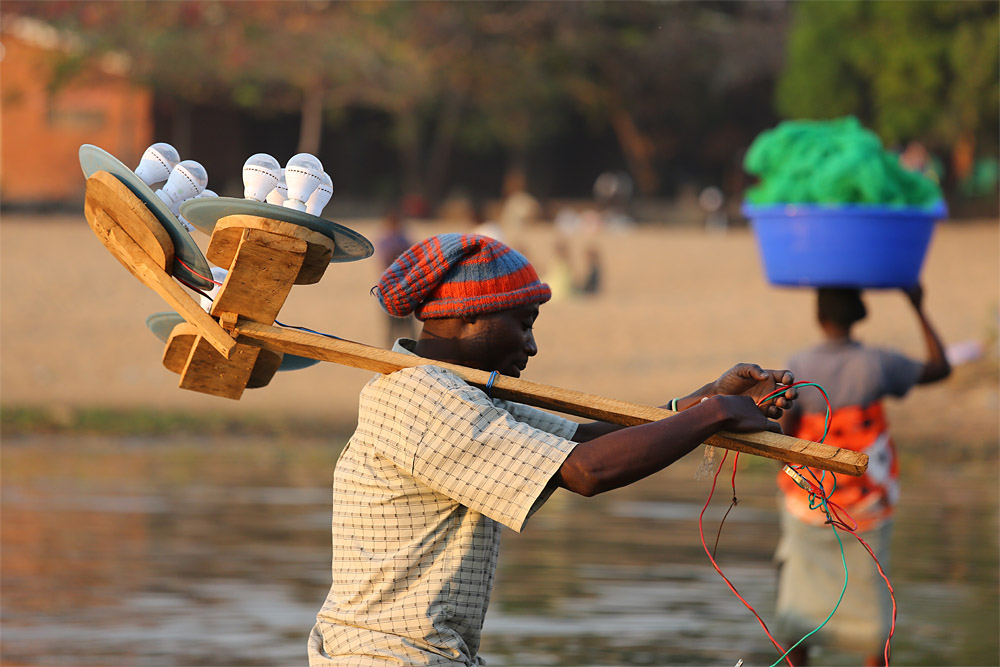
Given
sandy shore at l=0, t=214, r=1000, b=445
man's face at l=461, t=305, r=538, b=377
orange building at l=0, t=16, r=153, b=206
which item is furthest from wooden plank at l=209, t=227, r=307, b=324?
orange building at l=0, t=16, r=153, b=206

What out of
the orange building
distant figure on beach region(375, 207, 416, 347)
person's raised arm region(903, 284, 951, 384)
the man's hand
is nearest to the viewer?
the man's hand

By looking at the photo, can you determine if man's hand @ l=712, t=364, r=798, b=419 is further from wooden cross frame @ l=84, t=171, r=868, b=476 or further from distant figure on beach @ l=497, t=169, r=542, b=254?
distant figure on beach @ l=497, t=169, r=542, b=254

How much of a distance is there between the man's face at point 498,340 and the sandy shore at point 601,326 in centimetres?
1200

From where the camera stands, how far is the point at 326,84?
3200 cm

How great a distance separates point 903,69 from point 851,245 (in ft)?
74.2

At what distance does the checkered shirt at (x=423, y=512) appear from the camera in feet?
8.53

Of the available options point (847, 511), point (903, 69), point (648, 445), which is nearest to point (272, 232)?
point (648, 445)

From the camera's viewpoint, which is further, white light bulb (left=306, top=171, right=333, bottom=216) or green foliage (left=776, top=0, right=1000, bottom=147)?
green foliage (left=776, top=0, right=1000, bottom=147)

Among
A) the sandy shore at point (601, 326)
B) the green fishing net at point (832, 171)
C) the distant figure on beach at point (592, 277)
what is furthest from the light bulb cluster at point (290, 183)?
the distant figure on beach at point (592, 277)

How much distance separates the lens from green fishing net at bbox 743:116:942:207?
635 centimetres

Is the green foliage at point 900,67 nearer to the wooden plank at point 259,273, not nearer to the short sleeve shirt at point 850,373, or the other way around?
the short sleeve shirt at point 850,373

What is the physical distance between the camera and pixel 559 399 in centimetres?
268

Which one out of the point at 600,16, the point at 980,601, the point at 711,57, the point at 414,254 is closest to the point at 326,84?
the point at 600,16

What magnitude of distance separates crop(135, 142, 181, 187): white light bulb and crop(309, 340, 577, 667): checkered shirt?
79 centimetres
